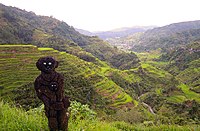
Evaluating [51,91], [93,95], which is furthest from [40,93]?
[93,95]

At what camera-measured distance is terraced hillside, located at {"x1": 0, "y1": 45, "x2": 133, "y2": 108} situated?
37406mm

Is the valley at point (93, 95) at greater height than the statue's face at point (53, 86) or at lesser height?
lesser

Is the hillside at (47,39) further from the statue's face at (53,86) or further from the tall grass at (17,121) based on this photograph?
the statue's face at (53,86)

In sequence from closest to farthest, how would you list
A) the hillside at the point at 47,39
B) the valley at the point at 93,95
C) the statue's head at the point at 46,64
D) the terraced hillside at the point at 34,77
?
1. the statue's head at the point at 46,64
2. the valley at the point at 93,95
3. the terraced hillside at the point at 34,77
4. the hillside at the point at 47,39

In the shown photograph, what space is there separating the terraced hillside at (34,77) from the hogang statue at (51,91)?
98.9 feet

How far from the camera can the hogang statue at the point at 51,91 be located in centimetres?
400

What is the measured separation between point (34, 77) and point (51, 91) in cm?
3986

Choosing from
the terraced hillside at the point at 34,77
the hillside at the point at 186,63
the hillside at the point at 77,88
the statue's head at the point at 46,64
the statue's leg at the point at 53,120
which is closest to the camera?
the statue's head at the point at 46,64

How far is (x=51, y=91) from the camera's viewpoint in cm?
404

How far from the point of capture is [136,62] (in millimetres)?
120312

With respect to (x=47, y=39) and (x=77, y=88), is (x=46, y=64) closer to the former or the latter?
(x=77, y=88)

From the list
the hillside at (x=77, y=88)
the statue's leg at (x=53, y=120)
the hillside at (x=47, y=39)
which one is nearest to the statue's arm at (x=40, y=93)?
the statue's leg at (x=53, y=120)

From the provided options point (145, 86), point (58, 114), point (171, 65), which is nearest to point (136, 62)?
point (171, 65)

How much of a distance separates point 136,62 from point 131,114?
87399 millimetres
